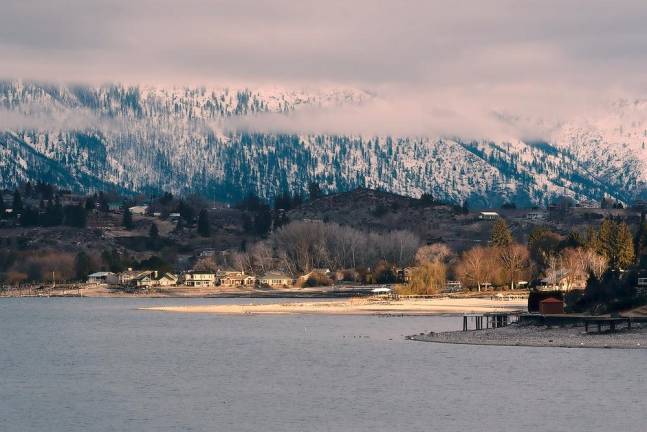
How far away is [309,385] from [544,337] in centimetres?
3601

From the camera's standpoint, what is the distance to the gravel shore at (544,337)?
355 feet

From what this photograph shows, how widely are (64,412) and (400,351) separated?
3941 cm

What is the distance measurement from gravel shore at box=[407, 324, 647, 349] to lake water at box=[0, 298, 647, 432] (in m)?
2.94

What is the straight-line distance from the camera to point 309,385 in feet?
283

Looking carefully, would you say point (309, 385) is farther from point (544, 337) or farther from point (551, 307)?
point (551, 307)

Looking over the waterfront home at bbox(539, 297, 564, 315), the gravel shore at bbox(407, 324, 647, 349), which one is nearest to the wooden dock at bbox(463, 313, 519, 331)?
the waterfront home at bbox(539, 297, 564, 315)

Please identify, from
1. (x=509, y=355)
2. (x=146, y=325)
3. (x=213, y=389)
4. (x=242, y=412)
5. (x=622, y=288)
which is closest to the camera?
(x=242, y=412)

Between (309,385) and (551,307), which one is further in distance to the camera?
(551,307)

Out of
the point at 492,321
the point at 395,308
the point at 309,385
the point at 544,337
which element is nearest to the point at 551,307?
the point at 492,321

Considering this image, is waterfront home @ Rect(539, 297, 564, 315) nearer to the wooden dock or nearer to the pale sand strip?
the wooden dock

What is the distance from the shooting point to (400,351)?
108 m

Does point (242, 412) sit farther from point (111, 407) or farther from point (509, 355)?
point (509, 355)

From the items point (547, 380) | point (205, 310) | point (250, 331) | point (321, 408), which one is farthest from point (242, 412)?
point (205, 310)

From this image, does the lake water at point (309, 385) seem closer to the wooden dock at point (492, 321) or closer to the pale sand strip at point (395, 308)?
the wooden dock at point (492, 321)
